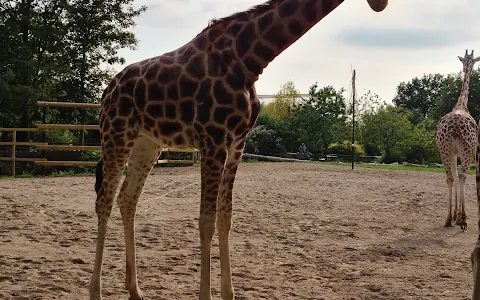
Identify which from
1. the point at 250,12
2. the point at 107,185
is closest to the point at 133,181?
the point at 107,185

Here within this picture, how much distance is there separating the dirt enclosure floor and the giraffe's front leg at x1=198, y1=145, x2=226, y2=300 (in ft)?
2.15

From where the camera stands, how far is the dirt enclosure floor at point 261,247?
423cm

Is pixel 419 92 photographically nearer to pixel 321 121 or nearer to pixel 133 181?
pixel 321 121

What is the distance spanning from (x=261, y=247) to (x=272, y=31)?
3.26m

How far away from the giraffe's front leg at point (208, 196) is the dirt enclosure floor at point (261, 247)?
0.66 metres

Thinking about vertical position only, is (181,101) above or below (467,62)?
below

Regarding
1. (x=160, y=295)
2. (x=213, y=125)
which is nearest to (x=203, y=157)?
(x=213, y=125)

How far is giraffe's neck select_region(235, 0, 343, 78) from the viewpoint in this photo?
346 cm

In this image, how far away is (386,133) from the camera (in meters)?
32.9

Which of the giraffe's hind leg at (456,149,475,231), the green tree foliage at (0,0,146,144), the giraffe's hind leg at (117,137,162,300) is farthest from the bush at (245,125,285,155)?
the giraffe's hind leg at (117,137,162,300)

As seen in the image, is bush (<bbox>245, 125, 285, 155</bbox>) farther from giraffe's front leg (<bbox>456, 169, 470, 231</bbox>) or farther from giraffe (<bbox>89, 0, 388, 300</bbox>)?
giraffe (<bbox>89, 0, 388, 300</bbox>)

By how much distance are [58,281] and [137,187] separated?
3.72 feet

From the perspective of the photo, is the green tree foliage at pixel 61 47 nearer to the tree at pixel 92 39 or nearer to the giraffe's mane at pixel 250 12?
the tree at pixel 92 39

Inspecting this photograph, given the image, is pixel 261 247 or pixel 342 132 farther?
pixel 342 132
